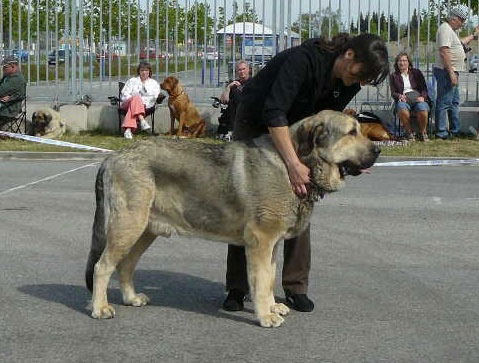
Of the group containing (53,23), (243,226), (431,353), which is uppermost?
(53,23)

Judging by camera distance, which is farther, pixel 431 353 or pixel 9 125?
pixel 9 125

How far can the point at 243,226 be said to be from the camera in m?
5.57

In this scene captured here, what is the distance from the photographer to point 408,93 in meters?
17.2

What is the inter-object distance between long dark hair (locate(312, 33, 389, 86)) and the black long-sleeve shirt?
0.07 meters

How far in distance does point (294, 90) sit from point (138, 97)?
41.5ft

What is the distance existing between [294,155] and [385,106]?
1283cm

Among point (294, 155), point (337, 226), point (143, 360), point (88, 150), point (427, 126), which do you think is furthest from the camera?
point (427, 126)

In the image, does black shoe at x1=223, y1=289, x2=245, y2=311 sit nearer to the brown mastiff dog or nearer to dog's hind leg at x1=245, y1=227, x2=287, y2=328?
dog's hind leg at x1=245, y1=227, x2=287, y2=328

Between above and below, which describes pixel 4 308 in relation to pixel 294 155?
below

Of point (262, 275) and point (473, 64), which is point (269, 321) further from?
point (473, 64)

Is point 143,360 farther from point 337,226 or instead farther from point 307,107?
point 337,226

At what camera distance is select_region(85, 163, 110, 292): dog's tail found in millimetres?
5770

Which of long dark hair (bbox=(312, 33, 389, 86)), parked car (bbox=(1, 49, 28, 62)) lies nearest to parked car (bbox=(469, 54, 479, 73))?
parked car (bbox=(1, 49, 28, 62))

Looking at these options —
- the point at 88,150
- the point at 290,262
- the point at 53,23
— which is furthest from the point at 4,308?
the point at 53,23
